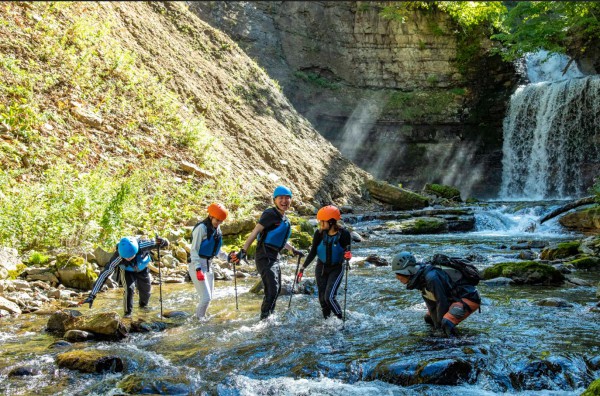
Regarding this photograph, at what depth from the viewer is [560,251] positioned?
12039 mm

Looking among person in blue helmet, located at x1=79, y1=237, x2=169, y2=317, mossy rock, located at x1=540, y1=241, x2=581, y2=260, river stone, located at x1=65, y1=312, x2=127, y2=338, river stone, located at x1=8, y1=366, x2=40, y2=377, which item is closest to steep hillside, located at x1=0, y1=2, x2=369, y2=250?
person in blue helmet, located at x1=79, y1=237, x2=169, y2=317

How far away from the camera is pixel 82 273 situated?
28.4 feet

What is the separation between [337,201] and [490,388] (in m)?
17.4

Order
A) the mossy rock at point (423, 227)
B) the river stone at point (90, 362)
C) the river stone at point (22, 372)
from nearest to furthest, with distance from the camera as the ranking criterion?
the river stone at point (22, 372) → the river stone at point (90, 362) → the mossy rock at point (423, 227)

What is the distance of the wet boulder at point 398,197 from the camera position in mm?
22891

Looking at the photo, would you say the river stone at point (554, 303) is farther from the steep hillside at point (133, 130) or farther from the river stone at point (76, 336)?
the steep hillside at point (133, 130)

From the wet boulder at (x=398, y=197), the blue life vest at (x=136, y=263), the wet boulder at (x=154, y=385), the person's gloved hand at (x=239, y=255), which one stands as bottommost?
the wet boulder at (x=154, y=385)

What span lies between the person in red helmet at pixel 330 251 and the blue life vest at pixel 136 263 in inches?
104

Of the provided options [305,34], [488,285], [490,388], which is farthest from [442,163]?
[490,388]

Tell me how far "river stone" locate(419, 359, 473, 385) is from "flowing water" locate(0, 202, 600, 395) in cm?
6

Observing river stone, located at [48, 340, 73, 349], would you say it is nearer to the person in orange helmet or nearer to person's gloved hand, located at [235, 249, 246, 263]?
the person in orange helmet

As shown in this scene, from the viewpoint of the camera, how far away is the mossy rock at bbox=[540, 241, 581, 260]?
1195cm

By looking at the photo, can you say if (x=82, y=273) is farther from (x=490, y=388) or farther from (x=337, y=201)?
(x=337, y=201)

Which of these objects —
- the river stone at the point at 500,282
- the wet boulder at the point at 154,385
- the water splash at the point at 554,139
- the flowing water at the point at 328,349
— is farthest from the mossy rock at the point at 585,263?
the water splash at the point at 554,139
